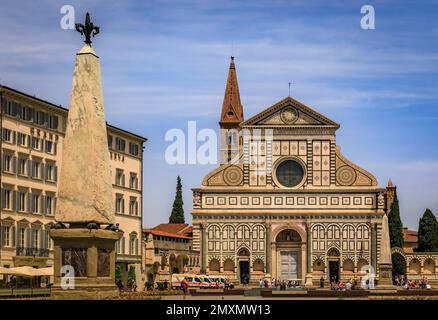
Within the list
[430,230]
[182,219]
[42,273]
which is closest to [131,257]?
[42,273]

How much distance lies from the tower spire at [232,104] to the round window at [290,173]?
67.9ft

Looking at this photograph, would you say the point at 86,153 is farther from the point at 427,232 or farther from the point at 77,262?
the point at 427,232

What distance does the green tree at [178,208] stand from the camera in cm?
12456

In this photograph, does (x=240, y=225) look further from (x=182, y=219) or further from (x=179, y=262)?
(x=182, y=219)

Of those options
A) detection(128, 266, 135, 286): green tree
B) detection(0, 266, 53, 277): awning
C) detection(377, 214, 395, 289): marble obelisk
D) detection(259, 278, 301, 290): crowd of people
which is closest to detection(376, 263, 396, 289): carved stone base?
detection(377, 214, 395, 289): marble obelisk

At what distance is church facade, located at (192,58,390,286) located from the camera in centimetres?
9288

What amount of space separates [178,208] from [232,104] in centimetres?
1816

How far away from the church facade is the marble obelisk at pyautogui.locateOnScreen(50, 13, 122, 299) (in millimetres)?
63105

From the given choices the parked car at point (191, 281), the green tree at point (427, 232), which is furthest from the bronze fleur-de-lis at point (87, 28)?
the green tree at point (427, 232)

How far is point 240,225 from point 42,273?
151 ft

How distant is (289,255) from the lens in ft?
308

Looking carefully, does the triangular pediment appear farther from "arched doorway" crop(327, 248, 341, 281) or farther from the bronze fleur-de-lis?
the bronze fleur-de-lis

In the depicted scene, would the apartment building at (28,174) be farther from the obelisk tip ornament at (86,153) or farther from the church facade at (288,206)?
the church facade at (288,206)

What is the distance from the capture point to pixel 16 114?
189ft
